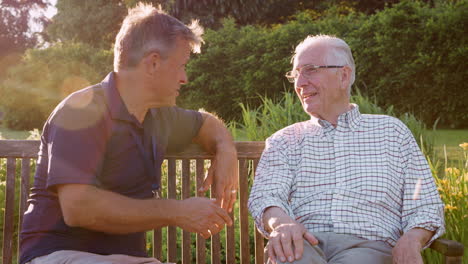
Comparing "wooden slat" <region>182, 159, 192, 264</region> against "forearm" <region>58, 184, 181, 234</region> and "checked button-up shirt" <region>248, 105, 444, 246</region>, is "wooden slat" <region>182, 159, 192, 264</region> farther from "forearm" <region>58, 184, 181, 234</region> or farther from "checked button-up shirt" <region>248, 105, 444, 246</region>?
"forearm" <region>58, 184, 181, 234</region>

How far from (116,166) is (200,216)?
0.46 meters

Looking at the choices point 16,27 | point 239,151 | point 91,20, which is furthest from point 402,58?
point 16,27

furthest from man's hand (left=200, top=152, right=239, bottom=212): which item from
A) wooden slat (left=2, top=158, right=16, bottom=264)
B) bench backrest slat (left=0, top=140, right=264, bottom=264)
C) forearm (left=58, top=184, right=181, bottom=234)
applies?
wooden slat (left=2, top=158, right=16, bottom=264)

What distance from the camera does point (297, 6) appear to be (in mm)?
21859

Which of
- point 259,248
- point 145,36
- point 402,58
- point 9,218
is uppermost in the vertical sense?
point 402,58

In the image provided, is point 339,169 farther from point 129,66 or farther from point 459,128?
point 459,128

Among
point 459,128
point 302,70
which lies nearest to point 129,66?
point 302,70

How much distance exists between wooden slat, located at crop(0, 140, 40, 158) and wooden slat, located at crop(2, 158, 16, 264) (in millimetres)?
52

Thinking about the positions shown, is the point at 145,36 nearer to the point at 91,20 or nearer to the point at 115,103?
the point at 115,103

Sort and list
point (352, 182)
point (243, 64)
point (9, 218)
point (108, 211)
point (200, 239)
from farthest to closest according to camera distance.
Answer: point (243, 64) < point (200, 239) < point (9, 218) < point (352, 182) < point (108, 211)

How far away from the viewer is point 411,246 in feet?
8.54

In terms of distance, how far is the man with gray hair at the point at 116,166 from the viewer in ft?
7.04

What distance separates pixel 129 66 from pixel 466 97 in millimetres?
10154

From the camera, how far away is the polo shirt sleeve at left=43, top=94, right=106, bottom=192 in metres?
2.12
